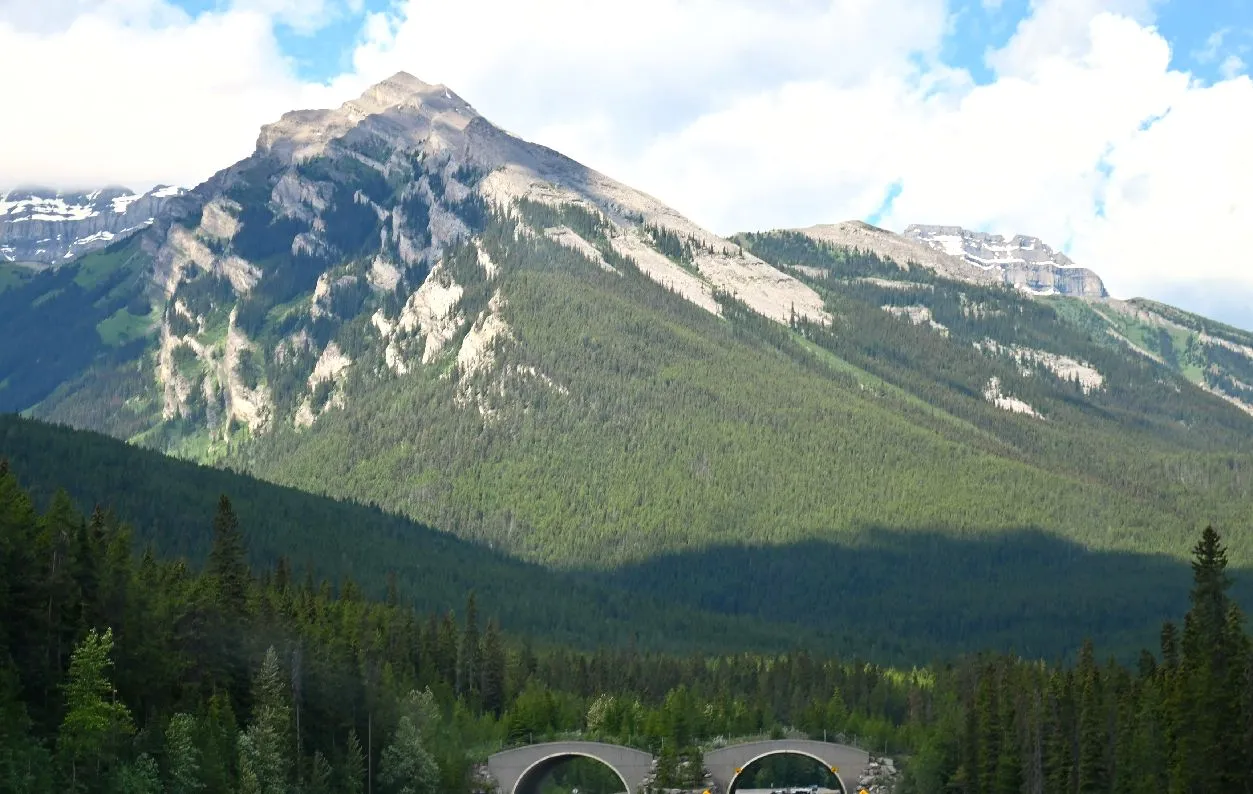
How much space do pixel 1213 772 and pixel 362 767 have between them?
63806 mm

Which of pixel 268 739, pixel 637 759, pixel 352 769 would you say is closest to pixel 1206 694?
pixel 268 739

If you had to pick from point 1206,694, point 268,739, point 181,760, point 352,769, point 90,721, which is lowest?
point 352,769

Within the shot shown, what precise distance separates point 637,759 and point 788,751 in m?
16.5

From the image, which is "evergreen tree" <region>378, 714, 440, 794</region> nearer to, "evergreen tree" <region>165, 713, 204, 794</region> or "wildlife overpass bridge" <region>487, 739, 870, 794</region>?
"wildlife overpass bridge" <region>487, 739, 870, 794</region>

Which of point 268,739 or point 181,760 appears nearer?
point 181,760

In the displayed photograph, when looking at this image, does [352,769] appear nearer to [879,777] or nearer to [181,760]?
[181,760]

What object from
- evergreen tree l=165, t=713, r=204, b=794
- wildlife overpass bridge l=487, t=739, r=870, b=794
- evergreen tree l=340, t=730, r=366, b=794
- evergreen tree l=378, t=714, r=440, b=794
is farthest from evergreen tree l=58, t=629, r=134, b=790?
wildlife overpass bridge l=487, t=739, r=870, b=794

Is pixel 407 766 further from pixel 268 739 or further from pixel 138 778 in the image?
pixel 138 778

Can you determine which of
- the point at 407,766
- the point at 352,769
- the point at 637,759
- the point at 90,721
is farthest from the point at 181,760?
the point at 637,759

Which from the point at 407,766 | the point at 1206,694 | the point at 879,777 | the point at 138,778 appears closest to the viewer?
the point at 138,778

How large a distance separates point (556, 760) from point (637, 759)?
878 cm

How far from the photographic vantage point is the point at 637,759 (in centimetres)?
18962

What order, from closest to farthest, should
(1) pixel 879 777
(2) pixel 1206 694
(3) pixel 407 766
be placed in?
(2) pixel 1206 694, (3) pixel 407 766, (1) pixel 879 777

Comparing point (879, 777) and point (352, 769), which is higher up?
point (352, 769)
